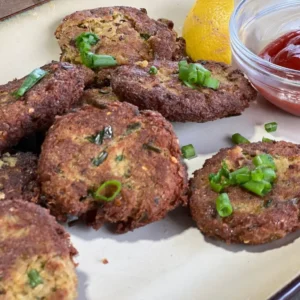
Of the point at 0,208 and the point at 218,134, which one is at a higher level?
the point at 0,208

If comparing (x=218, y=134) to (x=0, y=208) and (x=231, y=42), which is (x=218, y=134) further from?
(x=0, y=208)

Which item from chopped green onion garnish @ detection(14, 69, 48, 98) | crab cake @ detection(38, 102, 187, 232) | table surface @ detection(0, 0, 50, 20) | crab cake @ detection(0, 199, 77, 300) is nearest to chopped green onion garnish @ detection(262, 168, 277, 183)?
crab cake @ detection(38, 102, 187, 232)

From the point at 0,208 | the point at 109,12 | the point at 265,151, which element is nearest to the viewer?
the point at 0,208

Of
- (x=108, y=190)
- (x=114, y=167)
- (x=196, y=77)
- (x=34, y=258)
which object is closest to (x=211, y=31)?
(x=196, y=77)

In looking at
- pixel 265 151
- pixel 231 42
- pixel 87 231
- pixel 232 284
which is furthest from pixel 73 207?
pixel 231 42

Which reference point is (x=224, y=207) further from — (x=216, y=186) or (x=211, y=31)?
(x=211, y=31)
